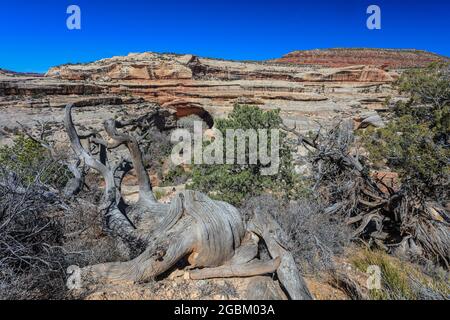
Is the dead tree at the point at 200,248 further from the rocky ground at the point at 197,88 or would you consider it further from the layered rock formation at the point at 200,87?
the layered rock formation at the point at 200,87

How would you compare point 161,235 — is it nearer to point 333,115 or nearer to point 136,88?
point 333,115

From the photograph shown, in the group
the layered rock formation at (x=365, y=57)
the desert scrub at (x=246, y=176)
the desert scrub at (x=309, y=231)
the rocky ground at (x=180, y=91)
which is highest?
the layered rock formation at (x=365, y=57)

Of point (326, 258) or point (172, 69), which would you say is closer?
point (326, 258)

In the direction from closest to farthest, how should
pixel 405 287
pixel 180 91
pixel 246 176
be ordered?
pixel 405 287, pixel 246 176, pixel 180 91

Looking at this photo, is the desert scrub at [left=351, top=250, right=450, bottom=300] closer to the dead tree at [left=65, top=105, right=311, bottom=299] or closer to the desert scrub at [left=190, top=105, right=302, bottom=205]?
the dead tree at [left=65, top=105, right=311, bottom=299]

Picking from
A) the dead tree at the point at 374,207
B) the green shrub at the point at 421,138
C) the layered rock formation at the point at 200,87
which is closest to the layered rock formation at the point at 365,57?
the layered rock formation at the point at 200,87

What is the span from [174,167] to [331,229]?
10020mm

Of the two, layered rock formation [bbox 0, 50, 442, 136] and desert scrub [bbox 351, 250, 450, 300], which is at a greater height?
layered rock formation [bbox 0, 50, 442, 136]

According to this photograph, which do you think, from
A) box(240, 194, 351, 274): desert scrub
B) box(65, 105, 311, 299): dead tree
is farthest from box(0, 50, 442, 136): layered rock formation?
box(65, 105, 311, 299): dead tree

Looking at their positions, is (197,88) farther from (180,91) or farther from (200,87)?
(180,91)

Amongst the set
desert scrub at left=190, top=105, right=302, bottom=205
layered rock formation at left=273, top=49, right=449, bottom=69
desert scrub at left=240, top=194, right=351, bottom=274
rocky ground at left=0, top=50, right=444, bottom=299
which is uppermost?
layered rock formation at left=273, top=49, right=449, bottom=69

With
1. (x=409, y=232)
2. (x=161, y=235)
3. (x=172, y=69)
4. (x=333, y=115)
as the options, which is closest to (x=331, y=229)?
(x=409, y=232)

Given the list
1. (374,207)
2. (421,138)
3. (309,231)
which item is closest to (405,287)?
(309,231)

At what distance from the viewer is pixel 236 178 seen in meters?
6.02
